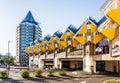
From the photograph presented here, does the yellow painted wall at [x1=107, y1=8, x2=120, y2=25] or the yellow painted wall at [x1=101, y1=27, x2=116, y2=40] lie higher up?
the yellow painted wall at [x1=107, y1=8, x2=120, y2=25]

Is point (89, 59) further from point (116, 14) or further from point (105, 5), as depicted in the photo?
point (116, 14)

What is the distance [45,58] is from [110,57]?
2199 inches

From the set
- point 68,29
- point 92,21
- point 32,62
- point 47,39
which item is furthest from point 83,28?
point 32,62

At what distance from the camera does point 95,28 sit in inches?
2404

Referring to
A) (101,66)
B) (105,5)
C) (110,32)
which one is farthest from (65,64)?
(110,32)

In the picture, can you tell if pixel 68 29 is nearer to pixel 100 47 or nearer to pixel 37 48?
pixel 100 47

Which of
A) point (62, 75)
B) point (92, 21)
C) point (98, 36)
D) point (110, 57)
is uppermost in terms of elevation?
point (92, 21)

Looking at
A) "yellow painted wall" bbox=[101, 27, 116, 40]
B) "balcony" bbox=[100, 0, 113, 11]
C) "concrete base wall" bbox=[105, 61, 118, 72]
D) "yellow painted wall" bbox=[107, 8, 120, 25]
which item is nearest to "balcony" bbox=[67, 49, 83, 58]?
"concrete base wall" bbox=[105, 61, 118, 72]

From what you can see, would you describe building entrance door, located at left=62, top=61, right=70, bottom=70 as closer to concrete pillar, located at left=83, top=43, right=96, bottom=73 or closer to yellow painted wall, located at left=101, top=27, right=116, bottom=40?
concrete pillar, located at left=83, top=43, right=96, bottom=73

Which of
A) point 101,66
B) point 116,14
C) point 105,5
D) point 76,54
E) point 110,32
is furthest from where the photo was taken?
point 76,54

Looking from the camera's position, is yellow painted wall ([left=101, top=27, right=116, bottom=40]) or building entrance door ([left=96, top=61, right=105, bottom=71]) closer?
yellow painted wall ([left=101, top=27, right=116, bottom=40])

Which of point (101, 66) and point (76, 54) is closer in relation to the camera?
point (101, 66)

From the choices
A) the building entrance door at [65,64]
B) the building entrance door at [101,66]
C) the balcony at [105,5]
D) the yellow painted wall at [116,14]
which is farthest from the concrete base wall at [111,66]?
the yellow painted wall at [116,14]

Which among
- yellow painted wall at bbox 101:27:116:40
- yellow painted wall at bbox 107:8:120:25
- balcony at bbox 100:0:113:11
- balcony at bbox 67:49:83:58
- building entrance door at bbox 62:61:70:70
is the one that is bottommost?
building entrance door at bbox 62:61:70:70
